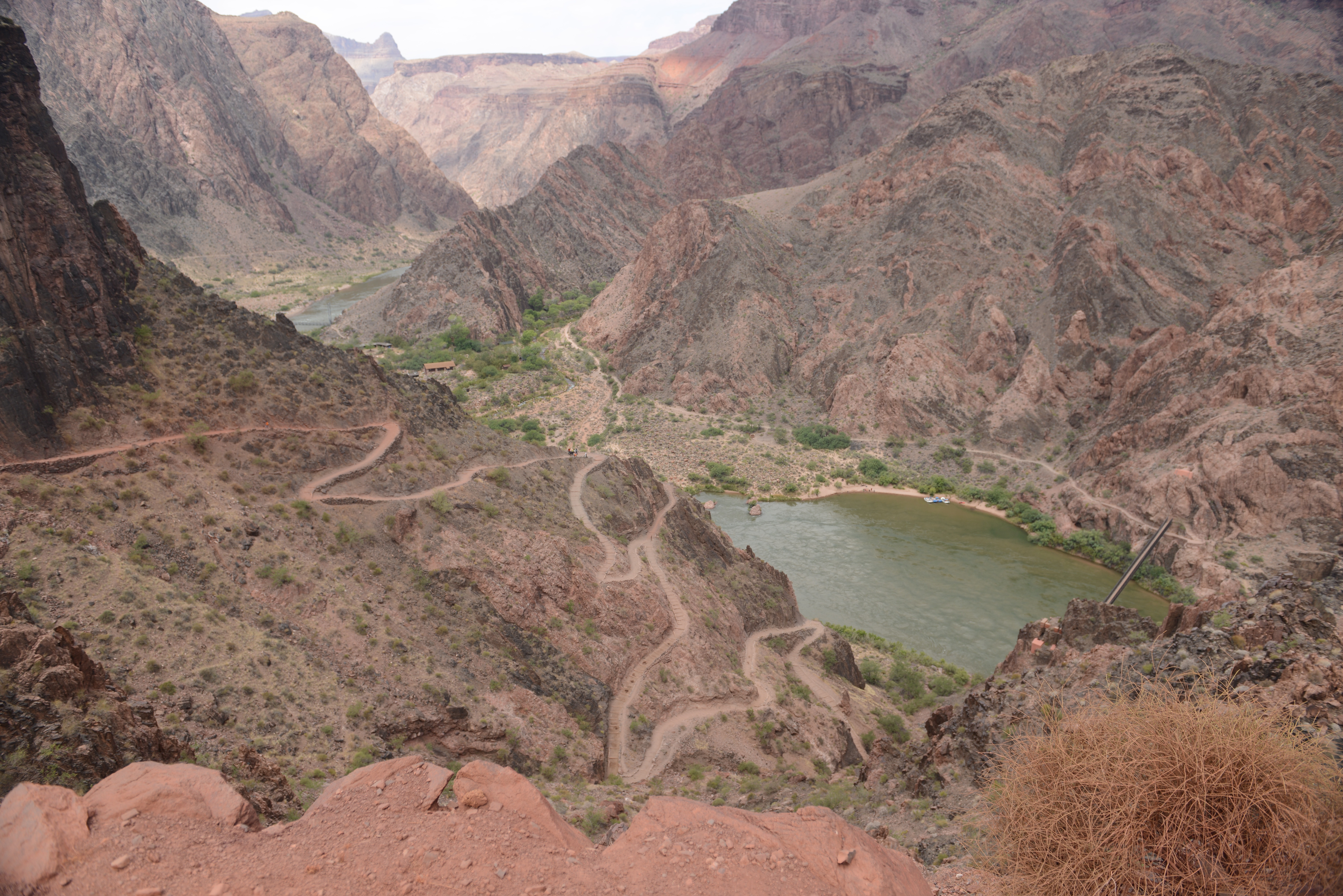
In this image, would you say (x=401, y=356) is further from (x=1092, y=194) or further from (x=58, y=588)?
(x=1092, y=194)

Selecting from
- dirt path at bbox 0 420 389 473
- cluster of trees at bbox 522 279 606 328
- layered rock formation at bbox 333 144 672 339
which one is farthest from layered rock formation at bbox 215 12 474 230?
dirt path at bbox 0 420 389 473

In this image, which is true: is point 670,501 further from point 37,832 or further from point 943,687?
point 37,832

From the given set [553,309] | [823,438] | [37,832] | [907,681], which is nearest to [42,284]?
[37,832]

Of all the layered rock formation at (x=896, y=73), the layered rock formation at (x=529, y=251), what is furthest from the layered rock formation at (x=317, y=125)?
the layered rock formation at (x=529, y=251)

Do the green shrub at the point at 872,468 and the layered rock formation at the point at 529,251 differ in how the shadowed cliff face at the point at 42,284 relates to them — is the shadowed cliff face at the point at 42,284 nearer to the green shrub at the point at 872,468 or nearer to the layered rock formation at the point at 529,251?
the green shrub at the point at 872,468

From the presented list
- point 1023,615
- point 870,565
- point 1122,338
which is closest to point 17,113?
point 870,565
